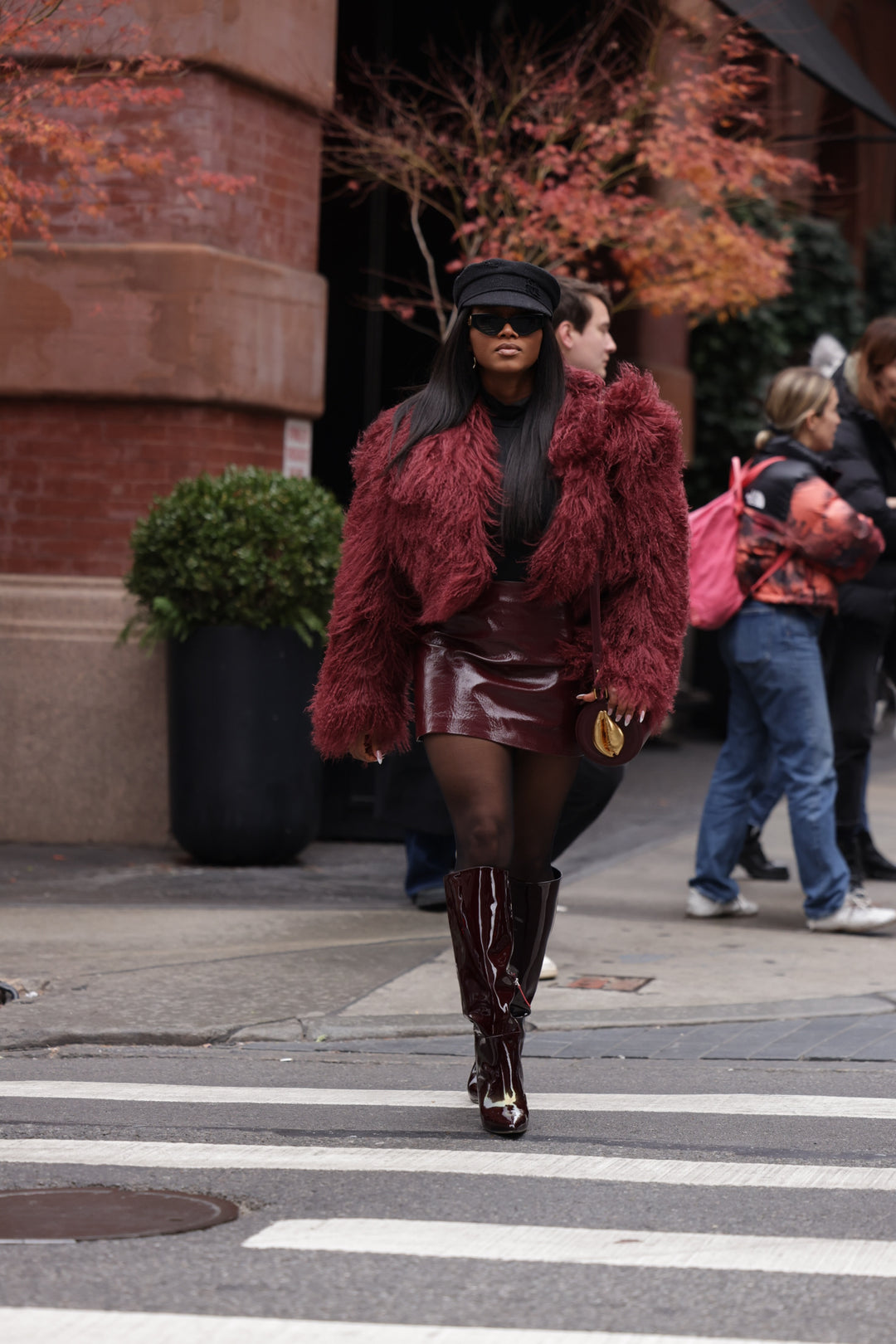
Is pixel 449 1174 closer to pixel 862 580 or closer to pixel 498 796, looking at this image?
pixel 498 796

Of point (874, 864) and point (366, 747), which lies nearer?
point (366, 747)

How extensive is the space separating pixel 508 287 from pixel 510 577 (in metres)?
0.68

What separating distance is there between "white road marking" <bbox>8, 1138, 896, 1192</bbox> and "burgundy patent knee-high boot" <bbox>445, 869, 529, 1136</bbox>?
19 cm

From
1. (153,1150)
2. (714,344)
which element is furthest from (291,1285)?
(714,344)

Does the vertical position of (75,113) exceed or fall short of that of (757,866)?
it exceeds it

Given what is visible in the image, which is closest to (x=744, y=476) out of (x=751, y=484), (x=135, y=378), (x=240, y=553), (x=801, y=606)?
(x=751, y=484)

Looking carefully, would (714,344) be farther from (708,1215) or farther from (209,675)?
(708,1215)

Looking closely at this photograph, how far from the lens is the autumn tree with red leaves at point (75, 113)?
288 inches

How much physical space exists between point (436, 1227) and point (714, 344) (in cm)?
1231

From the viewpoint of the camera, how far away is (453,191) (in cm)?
1073

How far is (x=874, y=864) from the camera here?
8.81 m

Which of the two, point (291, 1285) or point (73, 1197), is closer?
point (291, 1285)

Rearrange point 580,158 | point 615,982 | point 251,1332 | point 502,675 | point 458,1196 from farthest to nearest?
1. point 580,158
2. point 615,982
3. point 502,675
4. point 458,1196
5. point 251,1332

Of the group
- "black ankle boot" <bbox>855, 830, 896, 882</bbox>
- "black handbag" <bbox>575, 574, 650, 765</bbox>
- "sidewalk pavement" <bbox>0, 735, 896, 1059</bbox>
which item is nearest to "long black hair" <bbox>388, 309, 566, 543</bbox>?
"black handbag" <bbox>575, 574, 650, 765</bbox>
